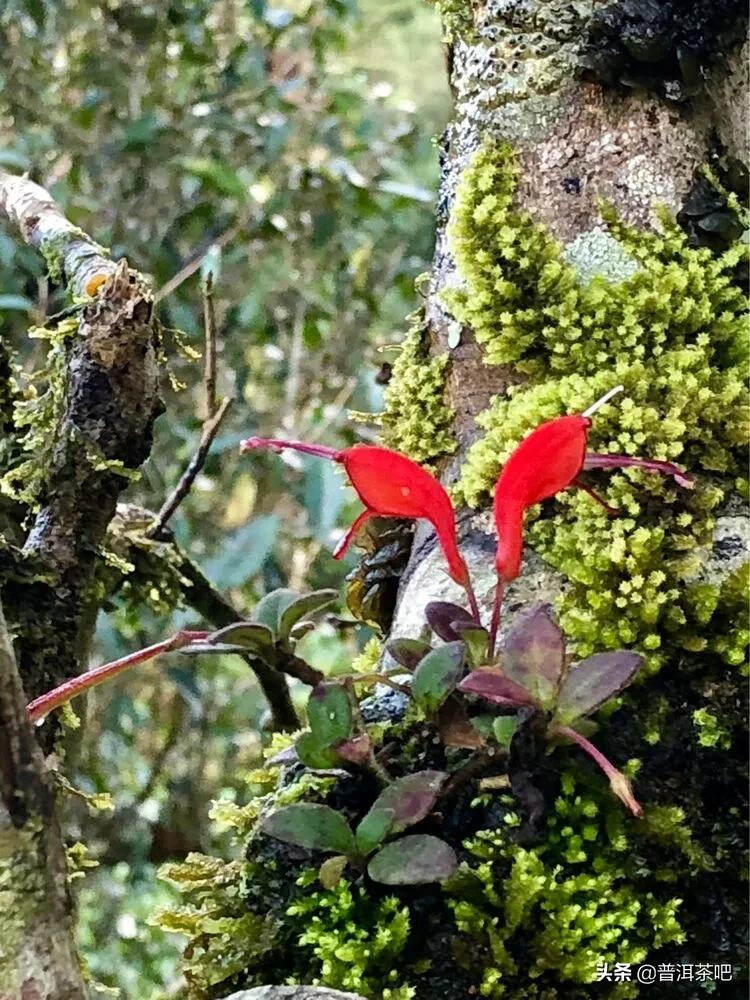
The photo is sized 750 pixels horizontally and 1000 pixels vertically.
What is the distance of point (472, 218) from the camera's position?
0.77 m

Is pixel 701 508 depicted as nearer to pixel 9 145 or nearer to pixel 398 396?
pixel 398 396

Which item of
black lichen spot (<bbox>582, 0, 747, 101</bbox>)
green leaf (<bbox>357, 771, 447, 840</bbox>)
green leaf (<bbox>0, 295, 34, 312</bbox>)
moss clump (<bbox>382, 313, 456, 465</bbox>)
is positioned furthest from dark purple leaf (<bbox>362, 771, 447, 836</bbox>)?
green leaf (<bbox>0, 295, 34, 312</bbox>)

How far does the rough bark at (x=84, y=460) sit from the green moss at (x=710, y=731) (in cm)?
38

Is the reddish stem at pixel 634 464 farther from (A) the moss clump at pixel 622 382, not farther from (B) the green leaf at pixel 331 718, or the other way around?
(B) the green leaf at pixel 331 718

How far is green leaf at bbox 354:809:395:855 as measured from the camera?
499 mm

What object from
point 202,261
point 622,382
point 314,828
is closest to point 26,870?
point 314,828

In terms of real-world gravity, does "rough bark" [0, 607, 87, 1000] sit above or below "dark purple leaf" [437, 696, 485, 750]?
above

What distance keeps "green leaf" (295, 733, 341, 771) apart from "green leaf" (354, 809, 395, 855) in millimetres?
44

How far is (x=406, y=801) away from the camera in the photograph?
19.9 inches

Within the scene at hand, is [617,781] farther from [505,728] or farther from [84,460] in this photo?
[84,460]

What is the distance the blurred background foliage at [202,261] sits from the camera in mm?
1881

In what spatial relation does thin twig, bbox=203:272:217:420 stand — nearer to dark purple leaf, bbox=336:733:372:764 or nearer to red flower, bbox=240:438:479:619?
red flower, bbox=240:438:479:619

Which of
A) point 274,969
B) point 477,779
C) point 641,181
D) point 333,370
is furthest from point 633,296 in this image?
point 333,370

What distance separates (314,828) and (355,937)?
68 millimetres
